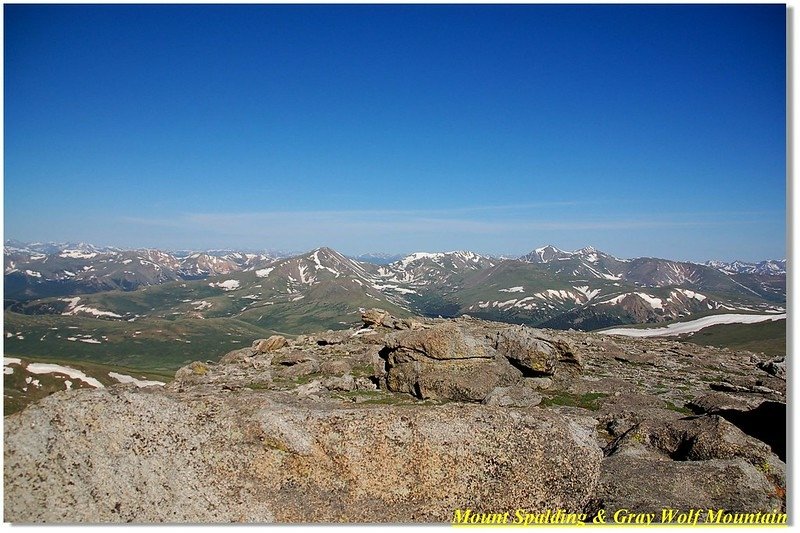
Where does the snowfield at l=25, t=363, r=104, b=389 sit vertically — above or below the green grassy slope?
below

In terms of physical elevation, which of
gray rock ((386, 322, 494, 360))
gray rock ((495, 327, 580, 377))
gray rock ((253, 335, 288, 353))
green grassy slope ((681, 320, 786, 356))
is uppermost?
gray rock ((386, 322, 494, 360))

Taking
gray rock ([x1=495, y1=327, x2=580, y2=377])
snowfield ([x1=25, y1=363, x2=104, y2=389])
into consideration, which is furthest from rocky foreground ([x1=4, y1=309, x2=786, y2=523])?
snowfield ([x1=25, y1=363, x2=104, y2=389])

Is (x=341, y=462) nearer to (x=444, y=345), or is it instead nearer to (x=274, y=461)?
(x=274, y=461)

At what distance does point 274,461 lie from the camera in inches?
418

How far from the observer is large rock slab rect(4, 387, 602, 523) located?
9.59 m

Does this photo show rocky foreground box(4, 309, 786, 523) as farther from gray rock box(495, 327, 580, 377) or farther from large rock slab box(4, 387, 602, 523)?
gray rock box(495, 327, 580, 377)

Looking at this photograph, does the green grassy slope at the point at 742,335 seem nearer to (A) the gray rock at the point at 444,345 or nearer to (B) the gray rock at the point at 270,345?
(B) the gray rock at the point at 270,345

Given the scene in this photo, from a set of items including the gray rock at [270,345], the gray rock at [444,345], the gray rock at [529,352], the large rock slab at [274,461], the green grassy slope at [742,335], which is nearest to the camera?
the large rock slab at [274,461]

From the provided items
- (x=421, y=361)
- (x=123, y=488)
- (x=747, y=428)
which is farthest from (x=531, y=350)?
(x=123, y=488)

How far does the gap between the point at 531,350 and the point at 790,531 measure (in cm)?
1770

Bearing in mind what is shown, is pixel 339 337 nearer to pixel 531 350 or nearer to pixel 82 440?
pixel 531 350

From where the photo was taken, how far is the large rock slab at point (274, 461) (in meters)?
9.59

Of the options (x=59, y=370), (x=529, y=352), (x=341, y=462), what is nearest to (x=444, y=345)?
(x=529, y=352)

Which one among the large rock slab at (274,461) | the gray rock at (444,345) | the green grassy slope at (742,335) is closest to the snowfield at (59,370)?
the gray rock at (444,345)
